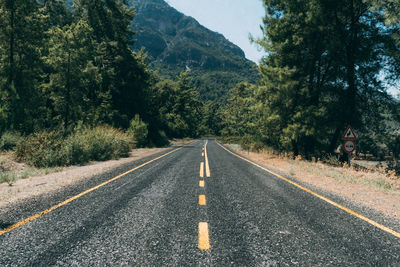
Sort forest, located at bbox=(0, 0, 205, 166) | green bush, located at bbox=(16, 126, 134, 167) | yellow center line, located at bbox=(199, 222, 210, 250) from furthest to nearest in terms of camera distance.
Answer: forest, located at bbox=(0, 0, 205, 166) < green bush, located at bbox=(16, 126, 134, 167) < yellow center line, located at bbox=(199, 222, 210, 250)

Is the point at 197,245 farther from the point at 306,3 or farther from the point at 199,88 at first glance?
→ the point at 199,88

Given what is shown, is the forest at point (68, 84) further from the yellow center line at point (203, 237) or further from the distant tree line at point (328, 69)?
the distant tree line at point (328, 69)

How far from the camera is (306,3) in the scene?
15.5 meters

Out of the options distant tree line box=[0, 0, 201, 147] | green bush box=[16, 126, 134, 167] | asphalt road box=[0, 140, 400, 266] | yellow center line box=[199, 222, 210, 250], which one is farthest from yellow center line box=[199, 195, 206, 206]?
distant tree line box=[0, 0, 201, 147]

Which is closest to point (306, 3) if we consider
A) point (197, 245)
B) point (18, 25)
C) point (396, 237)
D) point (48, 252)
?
point (396, 237)

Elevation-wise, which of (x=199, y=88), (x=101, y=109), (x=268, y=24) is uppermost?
(x=199, y=88)

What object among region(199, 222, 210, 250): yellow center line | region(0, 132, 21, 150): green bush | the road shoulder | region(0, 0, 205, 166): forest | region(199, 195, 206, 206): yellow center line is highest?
region(0, 0, 205, 166): forest

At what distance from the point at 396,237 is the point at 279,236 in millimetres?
2031

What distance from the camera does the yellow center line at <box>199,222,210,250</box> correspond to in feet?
10.4

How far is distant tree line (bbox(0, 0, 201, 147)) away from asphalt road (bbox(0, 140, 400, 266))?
13764 mm

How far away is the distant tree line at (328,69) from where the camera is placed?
15.1 metres

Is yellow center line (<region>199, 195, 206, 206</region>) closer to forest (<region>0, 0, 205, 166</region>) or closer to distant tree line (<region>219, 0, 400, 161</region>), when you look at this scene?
forest (<region>0, 0, 205, 166</region>)

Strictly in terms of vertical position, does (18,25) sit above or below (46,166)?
above

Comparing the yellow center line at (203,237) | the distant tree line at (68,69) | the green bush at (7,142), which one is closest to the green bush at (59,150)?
the green bush at (7,142)
